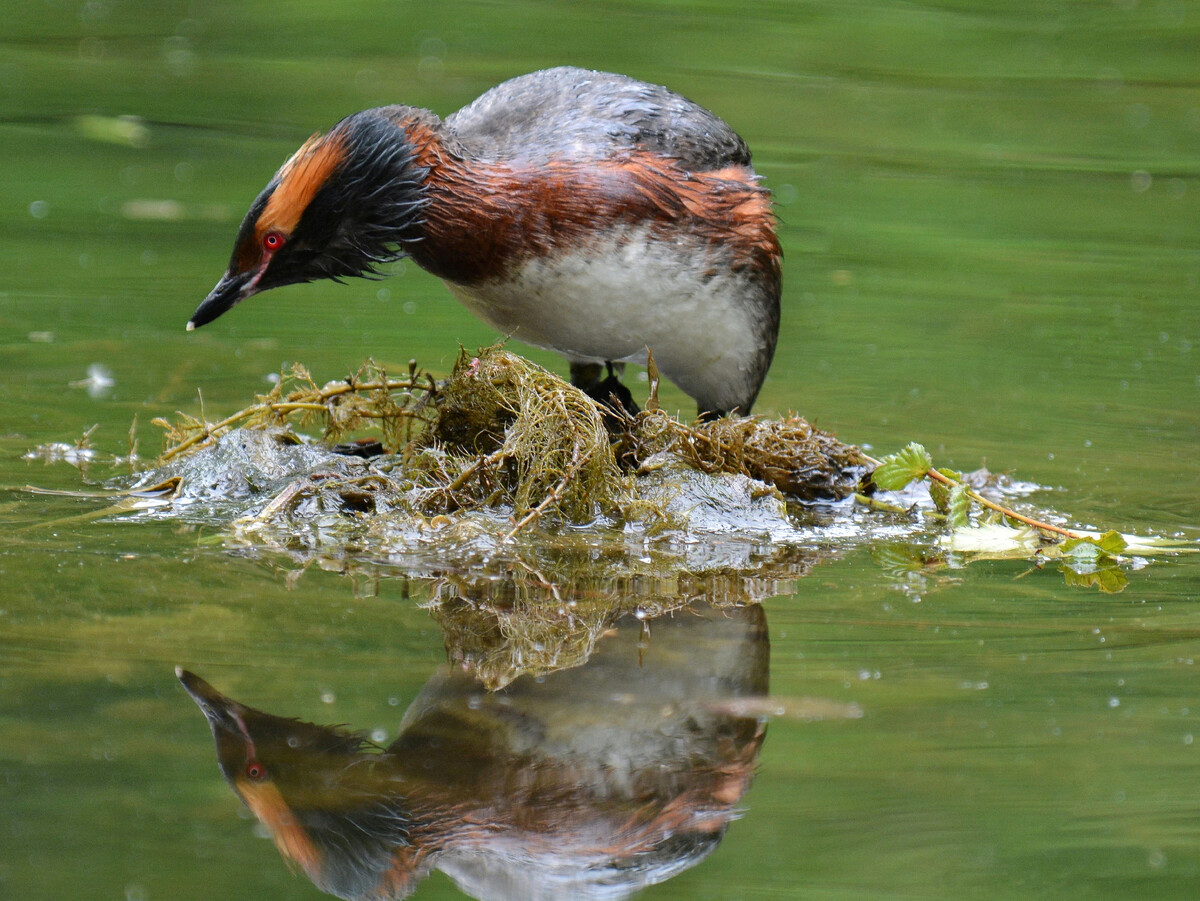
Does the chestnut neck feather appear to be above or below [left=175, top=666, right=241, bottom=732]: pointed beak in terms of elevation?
above

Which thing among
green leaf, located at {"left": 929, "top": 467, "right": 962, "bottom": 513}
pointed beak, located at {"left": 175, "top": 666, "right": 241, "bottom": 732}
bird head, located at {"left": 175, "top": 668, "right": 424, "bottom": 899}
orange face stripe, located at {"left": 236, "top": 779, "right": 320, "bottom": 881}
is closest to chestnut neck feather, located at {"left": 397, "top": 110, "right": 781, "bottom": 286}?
green leaf, located at {"left": 929, "top": 467, "right": 962, "bottom": 513}

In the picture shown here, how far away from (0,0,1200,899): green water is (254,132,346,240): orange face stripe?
3.00 ft

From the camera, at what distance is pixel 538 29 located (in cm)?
1008

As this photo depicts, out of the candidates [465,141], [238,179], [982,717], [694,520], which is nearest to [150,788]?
[982,717]

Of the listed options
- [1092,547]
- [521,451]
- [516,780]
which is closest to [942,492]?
[1092,547]

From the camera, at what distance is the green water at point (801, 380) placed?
2.82 metres

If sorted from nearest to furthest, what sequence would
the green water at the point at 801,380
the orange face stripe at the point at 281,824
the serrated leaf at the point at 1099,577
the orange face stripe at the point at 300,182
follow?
1. the orange face stripe at the point at 281,824
2. the green water at the point at 801,380
3. the serrated leaf at the point at 1099,577
4. the orange face stripe at the point at 300,182

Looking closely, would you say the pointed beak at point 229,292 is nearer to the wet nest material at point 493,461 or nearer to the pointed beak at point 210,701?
the wet nest material at point 493,461

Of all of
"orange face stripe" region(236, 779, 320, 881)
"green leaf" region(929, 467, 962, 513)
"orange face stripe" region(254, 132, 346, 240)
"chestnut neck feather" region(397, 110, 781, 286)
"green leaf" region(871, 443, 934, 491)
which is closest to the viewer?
"orange face stripe" region(236, 779, 320, 881)

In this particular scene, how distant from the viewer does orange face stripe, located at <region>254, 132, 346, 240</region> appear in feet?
15.1

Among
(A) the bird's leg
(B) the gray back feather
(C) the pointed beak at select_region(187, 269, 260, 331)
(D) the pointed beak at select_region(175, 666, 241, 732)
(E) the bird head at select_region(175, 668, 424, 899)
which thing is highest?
(B) the gray back feather

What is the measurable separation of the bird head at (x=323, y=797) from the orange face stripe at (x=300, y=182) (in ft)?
5.83

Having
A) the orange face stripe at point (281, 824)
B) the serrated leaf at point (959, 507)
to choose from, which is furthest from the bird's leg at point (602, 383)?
the orange face stripe at point (281, 824)

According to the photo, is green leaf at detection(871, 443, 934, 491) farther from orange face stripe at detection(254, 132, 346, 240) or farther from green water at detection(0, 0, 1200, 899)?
orange face stripe at detection(254, 132, 346, 240)
